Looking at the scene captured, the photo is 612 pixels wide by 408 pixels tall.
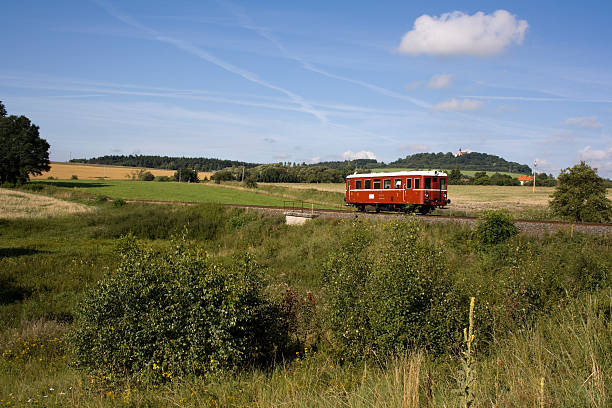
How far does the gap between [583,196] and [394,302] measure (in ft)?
76.2

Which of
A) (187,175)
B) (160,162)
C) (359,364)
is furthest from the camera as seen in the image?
(160,162)

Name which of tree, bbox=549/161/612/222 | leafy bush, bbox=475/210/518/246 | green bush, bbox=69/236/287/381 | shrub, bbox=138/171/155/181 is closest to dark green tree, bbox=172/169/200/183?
shrub, bbox=138/171/155/181

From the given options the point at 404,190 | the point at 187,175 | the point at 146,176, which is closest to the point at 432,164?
the point at 187,175

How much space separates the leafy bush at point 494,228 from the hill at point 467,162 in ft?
323

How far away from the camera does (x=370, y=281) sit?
10430 millimetres

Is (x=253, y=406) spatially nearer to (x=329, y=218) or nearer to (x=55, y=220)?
(x=329, y=218)

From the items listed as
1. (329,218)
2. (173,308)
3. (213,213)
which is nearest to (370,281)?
(173,308)

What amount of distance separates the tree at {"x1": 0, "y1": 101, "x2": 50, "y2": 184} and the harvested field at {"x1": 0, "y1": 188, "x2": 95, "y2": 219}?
26.2 metres

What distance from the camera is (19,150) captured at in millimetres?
73750

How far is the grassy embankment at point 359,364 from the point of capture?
16.4 ft

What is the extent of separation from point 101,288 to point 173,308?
173cm

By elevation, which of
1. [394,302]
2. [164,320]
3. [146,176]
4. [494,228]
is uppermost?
[146,176]

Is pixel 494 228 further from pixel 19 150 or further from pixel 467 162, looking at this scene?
pixel 467 162

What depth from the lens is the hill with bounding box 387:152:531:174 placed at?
121m
